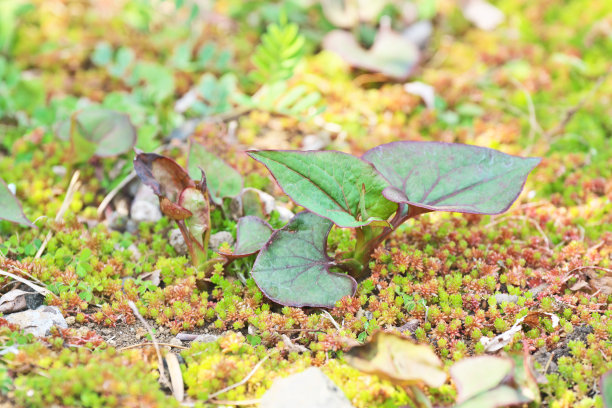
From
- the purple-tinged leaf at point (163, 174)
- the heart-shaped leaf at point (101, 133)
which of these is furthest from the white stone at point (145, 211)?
the purple-tinged leaf at point (163, 174)

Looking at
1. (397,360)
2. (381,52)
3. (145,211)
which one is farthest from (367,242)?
(381,52)

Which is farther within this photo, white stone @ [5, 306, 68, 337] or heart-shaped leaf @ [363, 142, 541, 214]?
heart-shaped leaf @ [363, 142, 541, 214]

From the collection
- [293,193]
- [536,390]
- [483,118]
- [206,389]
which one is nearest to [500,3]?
[483,118]

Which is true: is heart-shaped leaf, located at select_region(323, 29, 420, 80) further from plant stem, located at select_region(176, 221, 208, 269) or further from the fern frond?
plant stem, located at select_region(176, 221, 208, 269)

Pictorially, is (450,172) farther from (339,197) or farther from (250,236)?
(250,236)

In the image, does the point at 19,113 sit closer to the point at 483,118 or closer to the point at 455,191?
the point at 455,191

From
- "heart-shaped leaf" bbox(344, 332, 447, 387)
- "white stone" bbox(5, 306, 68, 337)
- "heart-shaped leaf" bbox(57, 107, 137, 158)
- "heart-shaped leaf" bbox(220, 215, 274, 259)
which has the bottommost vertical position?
"white stone" bbox(5, 306, 68, 337)

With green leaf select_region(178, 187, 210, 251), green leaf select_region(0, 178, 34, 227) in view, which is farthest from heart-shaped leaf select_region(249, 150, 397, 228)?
green leaf select_region(0, 178, 34, 227)
